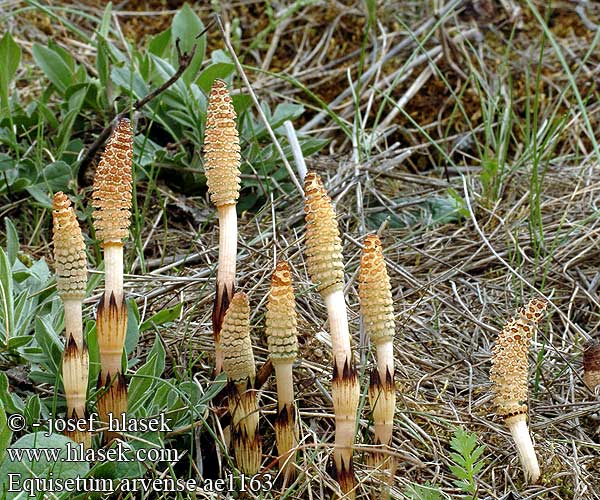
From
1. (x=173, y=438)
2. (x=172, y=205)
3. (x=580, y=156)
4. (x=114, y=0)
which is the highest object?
(x=114, y=0)

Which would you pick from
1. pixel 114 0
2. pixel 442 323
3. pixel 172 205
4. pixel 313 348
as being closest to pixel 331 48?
pixel 114 0

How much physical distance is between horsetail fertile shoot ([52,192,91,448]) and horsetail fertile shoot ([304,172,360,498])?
0.48 meters

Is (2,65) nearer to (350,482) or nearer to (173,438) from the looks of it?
(173,438)

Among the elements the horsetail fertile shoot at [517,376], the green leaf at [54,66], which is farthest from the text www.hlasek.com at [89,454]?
the green leaf at [54,66]

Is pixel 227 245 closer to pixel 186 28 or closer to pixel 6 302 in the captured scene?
pixel 6 302

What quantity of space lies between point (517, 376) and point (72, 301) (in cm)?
101

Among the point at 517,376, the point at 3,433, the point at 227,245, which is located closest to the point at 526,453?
the point at 517,376

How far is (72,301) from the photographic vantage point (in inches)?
69.2

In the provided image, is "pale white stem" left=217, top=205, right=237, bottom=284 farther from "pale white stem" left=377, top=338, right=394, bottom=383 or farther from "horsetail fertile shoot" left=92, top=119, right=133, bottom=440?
"pale white stem" left=377, top=338, right=394, bottom=383

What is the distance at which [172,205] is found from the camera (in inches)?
127

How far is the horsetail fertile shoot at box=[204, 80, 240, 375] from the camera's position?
182 cm

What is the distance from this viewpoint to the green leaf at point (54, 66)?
3188 millimetres

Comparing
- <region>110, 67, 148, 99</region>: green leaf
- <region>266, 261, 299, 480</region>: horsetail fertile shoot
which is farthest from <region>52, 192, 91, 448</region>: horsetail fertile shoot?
<region>110, 67, 148, 99</region>: green leaf

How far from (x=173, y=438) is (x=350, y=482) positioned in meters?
0.46
